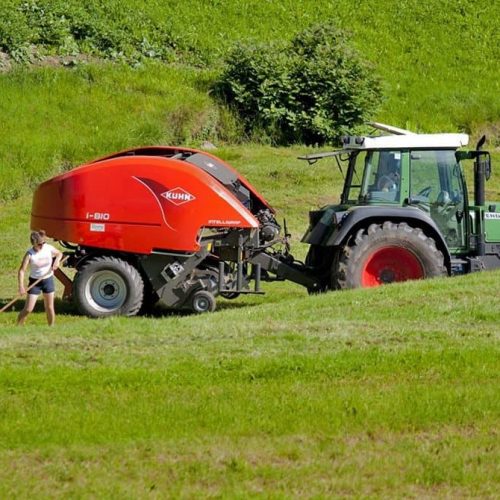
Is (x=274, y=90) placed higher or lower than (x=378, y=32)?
lower

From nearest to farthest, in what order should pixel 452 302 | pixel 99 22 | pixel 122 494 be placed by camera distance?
1. pixel 122 494
2. pixel 452 302
3. pixel 99 22

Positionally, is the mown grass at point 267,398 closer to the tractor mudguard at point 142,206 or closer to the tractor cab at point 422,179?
the tractor mudguard at point 142,206

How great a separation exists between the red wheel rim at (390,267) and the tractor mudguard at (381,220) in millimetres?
421

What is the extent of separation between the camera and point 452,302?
1226cm

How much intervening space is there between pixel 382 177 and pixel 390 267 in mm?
1257

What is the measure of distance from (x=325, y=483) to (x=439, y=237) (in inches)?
315

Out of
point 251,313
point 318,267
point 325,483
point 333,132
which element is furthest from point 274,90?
point 325,483

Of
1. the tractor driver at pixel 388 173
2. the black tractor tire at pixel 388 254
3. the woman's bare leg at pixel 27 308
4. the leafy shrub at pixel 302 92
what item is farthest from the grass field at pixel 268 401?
the leafy shrub at pixel 302 92

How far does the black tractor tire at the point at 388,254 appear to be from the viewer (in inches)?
568

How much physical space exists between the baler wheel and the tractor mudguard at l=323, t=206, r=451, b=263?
171 centimetres

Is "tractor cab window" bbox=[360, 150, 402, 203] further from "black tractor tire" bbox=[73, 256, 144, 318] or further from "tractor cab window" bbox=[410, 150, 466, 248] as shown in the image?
"black tractor tire" bbox=[73, 256, 144, 318]

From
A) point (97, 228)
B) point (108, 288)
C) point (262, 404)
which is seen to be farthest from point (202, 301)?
point (262, 404)

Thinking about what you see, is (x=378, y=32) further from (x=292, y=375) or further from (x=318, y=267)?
(x=292, y=375)

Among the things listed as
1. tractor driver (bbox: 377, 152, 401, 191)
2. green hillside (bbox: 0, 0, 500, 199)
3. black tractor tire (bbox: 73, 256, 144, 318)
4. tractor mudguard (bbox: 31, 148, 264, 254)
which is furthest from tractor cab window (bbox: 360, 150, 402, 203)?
green hillside (bbox: 0, 0, 500, 199)
